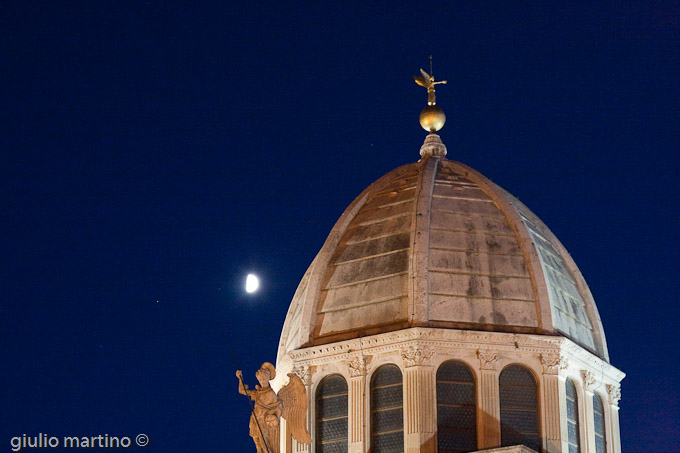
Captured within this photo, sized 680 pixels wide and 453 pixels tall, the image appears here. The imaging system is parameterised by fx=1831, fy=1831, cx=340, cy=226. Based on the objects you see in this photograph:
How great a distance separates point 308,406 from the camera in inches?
2645

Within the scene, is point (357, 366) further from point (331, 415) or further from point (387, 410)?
point (331, 415)

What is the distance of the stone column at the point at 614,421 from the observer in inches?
2741

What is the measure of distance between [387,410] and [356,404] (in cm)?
117

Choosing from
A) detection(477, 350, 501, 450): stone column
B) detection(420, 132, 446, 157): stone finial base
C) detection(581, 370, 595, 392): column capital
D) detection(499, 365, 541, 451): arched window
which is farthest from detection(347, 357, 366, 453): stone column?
detection(420, 132, 446, 157): stone finial base

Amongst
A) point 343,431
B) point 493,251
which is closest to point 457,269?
point 493,251

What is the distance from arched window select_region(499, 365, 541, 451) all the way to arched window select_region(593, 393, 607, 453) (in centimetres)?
410

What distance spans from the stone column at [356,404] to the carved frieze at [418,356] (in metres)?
1.89

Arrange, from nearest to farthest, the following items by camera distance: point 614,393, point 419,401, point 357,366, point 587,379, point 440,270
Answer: point 419,401 → point 357,366 → point 440,270 → point 587,379 → point 614,393

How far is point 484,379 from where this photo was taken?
65.4 metres

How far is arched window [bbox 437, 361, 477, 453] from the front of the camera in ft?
213

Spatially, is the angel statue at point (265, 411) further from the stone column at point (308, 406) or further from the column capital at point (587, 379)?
the column capital at point (587, 379)

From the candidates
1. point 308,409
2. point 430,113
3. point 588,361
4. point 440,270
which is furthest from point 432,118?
point 308,409

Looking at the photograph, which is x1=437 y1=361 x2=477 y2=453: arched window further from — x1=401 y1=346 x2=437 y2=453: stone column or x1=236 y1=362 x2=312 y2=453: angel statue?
x1=236 y1=362 x2=312 y2=453: angel statue

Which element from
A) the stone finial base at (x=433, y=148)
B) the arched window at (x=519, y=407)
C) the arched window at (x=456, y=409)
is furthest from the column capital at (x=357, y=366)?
the stone finial base at (x=433, y=148)
